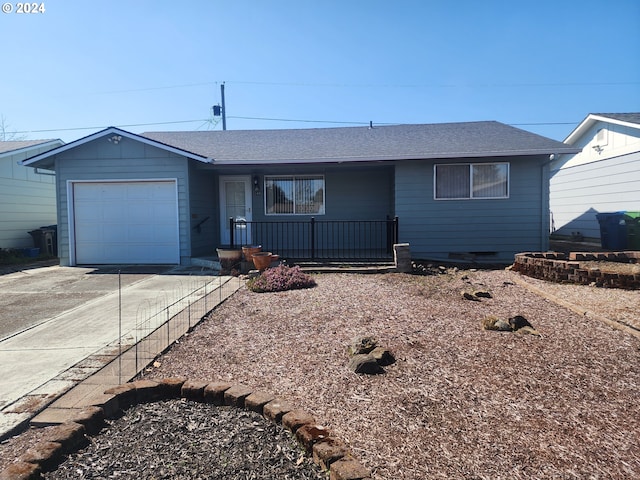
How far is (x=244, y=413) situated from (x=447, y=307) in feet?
11.7

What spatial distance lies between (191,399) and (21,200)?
13881 mm

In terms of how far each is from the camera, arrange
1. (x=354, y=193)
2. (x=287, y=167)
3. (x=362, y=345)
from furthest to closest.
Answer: (x=354, y=193) < (x=287, y=167) < (x=362, y=345)

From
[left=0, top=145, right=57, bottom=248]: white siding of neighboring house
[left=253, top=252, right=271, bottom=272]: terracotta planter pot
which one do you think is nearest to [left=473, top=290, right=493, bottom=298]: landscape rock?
[left=253, top=252, right=271, bottom=272]: terracotta planter pot

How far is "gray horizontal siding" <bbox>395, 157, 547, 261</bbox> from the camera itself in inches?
409

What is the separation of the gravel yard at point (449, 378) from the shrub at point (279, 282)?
96 centimetres

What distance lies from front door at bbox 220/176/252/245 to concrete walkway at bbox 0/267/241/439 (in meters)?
4.44

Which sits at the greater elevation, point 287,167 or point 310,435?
point 287,167

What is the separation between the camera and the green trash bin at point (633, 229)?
11.5 meters

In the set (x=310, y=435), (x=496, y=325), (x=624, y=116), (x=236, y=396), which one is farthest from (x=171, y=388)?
(x=624, y=116)

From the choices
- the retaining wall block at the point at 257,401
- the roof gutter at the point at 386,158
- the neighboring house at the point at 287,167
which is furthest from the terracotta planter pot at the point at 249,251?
the retaining wall block at the point at 257,401

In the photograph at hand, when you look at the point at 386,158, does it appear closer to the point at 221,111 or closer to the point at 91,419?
the point at 91,419

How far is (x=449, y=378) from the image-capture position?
330 cm

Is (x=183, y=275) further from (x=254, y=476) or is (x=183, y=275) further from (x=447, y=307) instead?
(x=254, y=476)

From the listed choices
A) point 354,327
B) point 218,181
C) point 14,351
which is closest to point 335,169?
point 218,181
